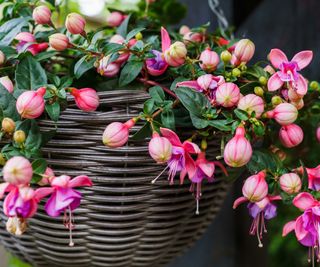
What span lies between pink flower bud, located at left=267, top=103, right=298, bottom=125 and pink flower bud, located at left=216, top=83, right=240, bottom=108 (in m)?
0.05

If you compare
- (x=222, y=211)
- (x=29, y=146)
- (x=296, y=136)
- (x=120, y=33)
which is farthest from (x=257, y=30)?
A: (x=29, y=146)

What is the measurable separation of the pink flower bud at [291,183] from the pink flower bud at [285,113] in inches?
2.2

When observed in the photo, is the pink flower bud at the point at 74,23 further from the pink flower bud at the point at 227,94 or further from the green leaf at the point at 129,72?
the pink flower bud at the point at 227,94

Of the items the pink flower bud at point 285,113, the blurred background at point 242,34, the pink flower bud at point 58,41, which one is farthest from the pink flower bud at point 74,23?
the blurred background at point 242,34

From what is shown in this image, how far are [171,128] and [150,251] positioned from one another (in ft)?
0.69

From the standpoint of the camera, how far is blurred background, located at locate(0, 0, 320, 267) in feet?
3.61

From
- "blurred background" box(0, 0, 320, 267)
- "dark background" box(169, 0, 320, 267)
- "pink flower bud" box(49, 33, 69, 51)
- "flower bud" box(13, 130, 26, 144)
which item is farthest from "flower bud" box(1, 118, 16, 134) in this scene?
"dark background" box(169, 0, 320, 267)

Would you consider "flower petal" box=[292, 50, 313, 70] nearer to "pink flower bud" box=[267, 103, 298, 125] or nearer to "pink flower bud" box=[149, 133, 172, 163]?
"pink flower bud" box=[267, 103, 298, 125]

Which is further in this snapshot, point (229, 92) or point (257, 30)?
point (257, 30)

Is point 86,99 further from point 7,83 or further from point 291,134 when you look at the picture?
point 291,134

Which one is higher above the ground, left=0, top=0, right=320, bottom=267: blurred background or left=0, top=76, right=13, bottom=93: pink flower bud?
left=0, top=76, right=13, bottom=93: pink flower bud

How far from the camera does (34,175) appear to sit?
19.5 inches

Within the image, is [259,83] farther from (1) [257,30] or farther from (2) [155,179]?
(1) [257,30]

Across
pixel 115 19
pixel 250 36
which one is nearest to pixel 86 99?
pixel 115 19
